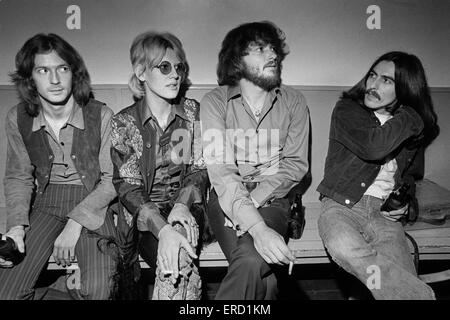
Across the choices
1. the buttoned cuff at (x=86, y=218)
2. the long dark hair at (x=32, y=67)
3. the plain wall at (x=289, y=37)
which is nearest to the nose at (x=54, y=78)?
the long dark hair at (x=32, y=67)

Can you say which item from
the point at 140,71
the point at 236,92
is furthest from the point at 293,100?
the point at 140,71

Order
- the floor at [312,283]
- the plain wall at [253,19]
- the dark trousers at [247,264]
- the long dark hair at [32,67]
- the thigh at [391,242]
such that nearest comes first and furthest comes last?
1. the dark trousers at [247,264]
2. the thigh at [391,242]
3. the long dark hair at [32,67]
4. the plain wall at [253,19]
5. the floor at [312,283]

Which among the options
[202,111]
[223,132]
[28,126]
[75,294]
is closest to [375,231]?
[223,132]

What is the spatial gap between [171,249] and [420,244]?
1515mm

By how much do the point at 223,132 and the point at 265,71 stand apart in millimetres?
463

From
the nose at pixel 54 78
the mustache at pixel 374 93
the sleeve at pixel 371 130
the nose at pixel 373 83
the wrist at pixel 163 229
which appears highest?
the nose at pixel 54 78

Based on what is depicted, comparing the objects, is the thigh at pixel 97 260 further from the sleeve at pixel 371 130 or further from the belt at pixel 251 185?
the sleeve at pixel 371 130


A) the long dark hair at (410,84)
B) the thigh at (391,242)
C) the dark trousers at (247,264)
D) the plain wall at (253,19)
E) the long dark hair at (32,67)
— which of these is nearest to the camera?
the dark trousers at (247,264)

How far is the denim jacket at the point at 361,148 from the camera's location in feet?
7.59

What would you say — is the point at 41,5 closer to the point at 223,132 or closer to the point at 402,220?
Result: the point at 223,132

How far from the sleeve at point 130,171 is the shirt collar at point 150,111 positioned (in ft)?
0.26

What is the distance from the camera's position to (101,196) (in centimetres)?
238

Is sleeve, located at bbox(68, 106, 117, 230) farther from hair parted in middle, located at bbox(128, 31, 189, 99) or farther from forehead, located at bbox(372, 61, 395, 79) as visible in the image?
forehead, located at bbox(372, 61, 395, 79)

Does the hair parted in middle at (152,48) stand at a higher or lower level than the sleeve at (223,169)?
higher
